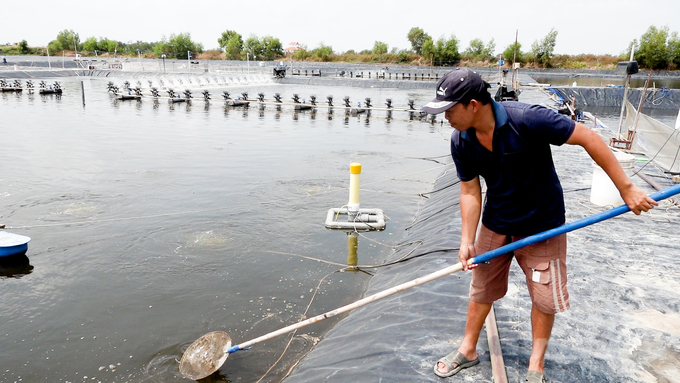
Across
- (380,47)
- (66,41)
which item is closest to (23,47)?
(66,41)

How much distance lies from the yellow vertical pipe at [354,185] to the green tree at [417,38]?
8477cm

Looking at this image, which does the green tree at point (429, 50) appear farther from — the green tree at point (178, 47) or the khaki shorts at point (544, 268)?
the khaki shorts at point (544, 268)

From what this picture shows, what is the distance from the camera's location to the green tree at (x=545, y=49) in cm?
6944

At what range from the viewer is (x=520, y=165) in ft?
7.65

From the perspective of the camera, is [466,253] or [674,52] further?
[674,52]

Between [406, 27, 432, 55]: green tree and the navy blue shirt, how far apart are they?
8931 cm

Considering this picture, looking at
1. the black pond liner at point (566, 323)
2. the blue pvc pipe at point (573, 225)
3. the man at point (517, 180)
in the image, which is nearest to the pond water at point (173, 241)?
the black pond liner at point (566, 323)

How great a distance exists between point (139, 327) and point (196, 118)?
58.0ft

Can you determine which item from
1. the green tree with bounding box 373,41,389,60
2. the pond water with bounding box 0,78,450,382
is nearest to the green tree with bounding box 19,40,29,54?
the green tree with bounding box 373,41,389,60

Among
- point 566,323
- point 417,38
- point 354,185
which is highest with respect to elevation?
point 417,38

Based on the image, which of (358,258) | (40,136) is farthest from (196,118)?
(358,258)

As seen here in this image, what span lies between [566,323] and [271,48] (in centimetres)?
9556

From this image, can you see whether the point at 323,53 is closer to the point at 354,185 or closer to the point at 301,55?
the point at 301,55

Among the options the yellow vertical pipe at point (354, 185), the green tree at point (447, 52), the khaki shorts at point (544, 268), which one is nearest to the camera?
the khaki shorts at point (544, 268)
